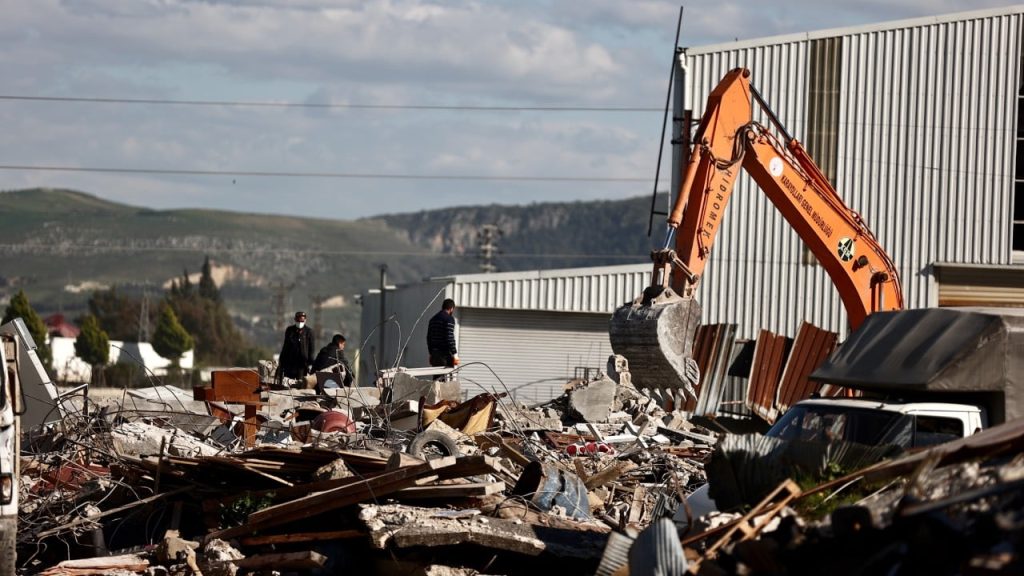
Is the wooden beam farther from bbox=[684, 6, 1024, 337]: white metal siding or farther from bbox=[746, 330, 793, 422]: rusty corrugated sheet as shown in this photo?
bbox=[684, 6, 1024, 337]: white metal siding

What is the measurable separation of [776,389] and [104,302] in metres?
106

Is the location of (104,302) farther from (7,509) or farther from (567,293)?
(7,509)

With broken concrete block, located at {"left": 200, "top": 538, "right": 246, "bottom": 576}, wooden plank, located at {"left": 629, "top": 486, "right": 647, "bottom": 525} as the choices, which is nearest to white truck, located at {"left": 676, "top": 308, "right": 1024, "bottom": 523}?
wooden plank, located at {"left": 629, "top": 486, "right": 647, "bottom": 525}

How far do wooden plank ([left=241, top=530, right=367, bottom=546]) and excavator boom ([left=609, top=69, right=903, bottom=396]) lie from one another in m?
6.32

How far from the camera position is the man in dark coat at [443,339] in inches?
769

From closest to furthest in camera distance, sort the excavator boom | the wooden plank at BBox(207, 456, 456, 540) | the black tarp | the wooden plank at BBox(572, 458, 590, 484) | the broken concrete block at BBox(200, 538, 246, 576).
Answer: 1. the broken concrete block at BBox(200, 538, 246, 576)
2. the wooden plank at BBox(207, 456, 456, 540)
3. the black tarp
4. the wooden plank at BBox(572, 458, 590, 484)
5. the excavator boom

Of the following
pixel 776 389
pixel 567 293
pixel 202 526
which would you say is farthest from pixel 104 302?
pixel 202 526

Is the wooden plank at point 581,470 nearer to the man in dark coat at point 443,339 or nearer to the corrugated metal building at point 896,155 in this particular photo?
the man in dark coat at point 443,339

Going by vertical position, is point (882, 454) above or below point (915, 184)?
below

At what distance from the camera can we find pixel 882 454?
9.04m

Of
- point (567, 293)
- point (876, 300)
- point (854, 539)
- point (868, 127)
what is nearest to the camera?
point (854, 539)

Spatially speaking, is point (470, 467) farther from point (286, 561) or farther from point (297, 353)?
point (297, 353)

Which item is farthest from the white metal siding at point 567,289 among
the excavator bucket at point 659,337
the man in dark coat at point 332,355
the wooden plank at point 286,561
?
the wooden plank at point 286,561

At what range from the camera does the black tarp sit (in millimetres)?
10555
